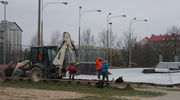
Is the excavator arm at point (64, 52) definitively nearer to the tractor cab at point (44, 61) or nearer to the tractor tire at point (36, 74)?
the tractor cab at point (44, 61)

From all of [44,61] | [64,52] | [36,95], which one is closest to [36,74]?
[44,61]

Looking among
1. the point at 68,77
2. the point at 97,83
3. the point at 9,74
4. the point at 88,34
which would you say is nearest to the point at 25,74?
the point at 9,74

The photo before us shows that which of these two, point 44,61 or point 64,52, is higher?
point 64,52

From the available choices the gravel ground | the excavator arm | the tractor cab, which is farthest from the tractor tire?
the gravel ground

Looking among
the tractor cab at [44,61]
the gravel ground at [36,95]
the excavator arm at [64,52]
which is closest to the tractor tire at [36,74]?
the tractor cab at [44,61]

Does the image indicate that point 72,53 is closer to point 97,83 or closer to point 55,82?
point 55,82

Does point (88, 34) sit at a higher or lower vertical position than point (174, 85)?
higher

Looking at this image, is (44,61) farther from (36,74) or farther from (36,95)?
(36,95)

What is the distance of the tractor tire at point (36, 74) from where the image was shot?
84.1 feet

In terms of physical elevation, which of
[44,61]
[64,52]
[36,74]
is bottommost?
[36,74]

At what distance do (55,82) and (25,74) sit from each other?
9.78ft

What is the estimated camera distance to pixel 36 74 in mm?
26016

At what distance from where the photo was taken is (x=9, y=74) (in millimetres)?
27906

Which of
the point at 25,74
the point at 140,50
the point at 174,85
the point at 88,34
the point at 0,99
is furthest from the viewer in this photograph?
the point at 140,50
